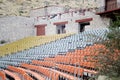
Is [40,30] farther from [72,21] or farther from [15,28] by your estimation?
[72,21]

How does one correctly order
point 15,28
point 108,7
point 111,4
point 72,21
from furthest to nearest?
point 15,28 < point 72,21 < point 108,7 < point 111,4

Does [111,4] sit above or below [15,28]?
above

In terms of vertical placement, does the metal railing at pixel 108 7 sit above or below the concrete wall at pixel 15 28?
above

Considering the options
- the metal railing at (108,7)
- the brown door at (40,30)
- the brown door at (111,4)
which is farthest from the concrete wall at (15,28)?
the brown door at (111,4)

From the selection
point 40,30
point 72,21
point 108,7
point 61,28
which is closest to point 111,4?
point 108,7

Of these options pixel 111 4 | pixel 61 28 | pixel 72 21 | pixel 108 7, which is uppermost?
pixel 111 4

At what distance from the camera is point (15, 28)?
26484 millimetres

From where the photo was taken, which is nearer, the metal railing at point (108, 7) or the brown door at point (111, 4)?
the metal railing at point (108, 7)

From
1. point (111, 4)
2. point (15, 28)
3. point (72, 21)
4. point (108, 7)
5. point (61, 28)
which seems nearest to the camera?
point (111, 4)

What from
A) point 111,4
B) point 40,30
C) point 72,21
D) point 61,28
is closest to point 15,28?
point 40,30

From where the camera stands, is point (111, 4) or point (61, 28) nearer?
point (111, 4)

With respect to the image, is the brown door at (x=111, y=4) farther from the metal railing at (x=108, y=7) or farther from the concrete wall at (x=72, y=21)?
the concrete wall at (x=72, y=21)

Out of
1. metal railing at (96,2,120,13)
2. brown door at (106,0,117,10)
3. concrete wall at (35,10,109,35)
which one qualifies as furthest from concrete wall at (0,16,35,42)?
brown door at (106,0,117,10)

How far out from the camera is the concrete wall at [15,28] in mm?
26062
